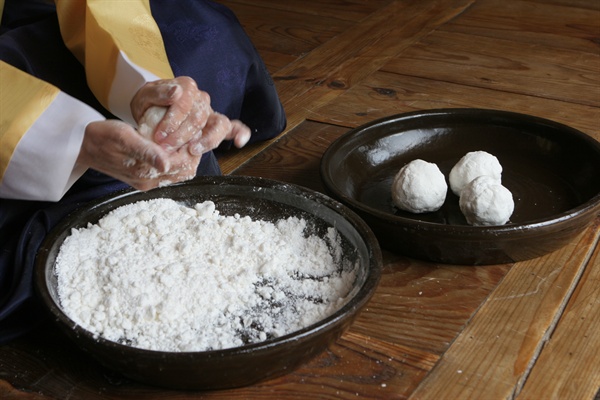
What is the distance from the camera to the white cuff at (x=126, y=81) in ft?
3.33

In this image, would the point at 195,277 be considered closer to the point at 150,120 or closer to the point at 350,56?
the point at 150,120

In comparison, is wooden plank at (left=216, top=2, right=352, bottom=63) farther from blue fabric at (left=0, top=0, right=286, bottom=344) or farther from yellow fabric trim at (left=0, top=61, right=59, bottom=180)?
yellow fabric trim at (left=0, top=61, right=59, bottom=180)

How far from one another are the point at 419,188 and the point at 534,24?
3.34 ft

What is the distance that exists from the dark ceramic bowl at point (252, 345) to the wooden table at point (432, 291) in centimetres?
5

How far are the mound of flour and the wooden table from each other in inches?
2.1

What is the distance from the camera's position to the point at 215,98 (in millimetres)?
1238

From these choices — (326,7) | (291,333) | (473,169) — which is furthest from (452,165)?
(326,7)

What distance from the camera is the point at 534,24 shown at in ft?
6.07

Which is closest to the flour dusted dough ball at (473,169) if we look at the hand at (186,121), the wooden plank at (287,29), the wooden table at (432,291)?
the wooden table at (432,291)

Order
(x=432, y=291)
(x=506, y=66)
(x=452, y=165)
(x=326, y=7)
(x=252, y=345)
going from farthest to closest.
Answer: (x=326, y=7) → (x=506, y=66) → (x=452, y=165) → (x=432, y=291) → (x=252, y=345)

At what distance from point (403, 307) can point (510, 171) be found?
0.33 m

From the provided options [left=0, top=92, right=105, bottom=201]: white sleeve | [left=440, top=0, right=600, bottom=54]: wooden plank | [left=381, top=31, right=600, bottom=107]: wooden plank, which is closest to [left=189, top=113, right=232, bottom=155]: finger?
[left=0, top=92, right=105, bottom=201]: white sleeve

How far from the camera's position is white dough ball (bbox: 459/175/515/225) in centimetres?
95

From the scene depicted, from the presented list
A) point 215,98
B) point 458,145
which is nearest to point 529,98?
point 458,145
